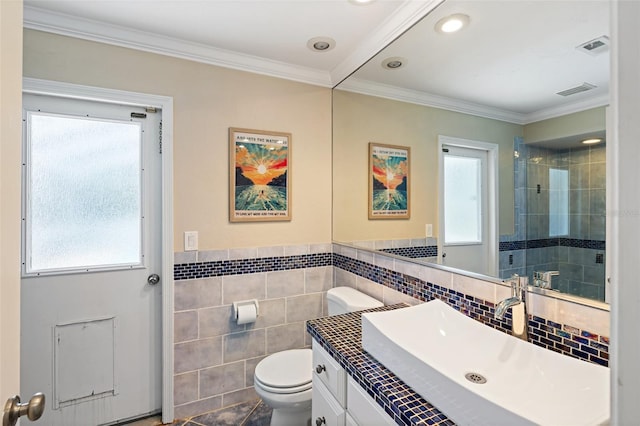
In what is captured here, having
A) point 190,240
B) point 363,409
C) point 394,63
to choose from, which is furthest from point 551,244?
point 190,240

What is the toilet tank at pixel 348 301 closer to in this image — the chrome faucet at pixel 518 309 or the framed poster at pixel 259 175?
the framed poster at pixel 259 175

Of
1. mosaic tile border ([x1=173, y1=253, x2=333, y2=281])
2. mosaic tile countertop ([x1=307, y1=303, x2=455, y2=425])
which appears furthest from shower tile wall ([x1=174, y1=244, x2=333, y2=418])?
mosaic tile countertop ([x1=307, y1=303, x2=455, y2=425])

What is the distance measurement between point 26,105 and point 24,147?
229mm

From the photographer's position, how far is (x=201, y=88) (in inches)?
81.2

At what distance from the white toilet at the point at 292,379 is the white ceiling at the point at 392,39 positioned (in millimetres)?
1238

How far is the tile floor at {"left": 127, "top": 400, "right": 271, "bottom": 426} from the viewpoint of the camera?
6.48ft

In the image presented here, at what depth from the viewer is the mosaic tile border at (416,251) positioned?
1650mm

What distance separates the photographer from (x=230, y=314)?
2.14 m

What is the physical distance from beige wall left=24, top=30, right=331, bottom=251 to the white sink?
1.23 meters

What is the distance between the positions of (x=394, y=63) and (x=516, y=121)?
0.87 m

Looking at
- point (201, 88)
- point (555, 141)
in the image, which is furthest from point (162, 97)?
point (555, 141)

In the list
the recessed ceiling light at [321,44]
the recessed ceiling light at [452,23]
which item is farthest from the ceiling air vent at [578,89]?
the recessed ceiling light at [321,44]

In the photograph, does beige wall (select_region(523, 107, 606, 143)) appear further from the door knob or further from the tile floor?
the tile floor

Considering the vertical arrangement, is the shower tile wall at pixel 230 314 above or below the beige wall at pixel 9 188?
below
